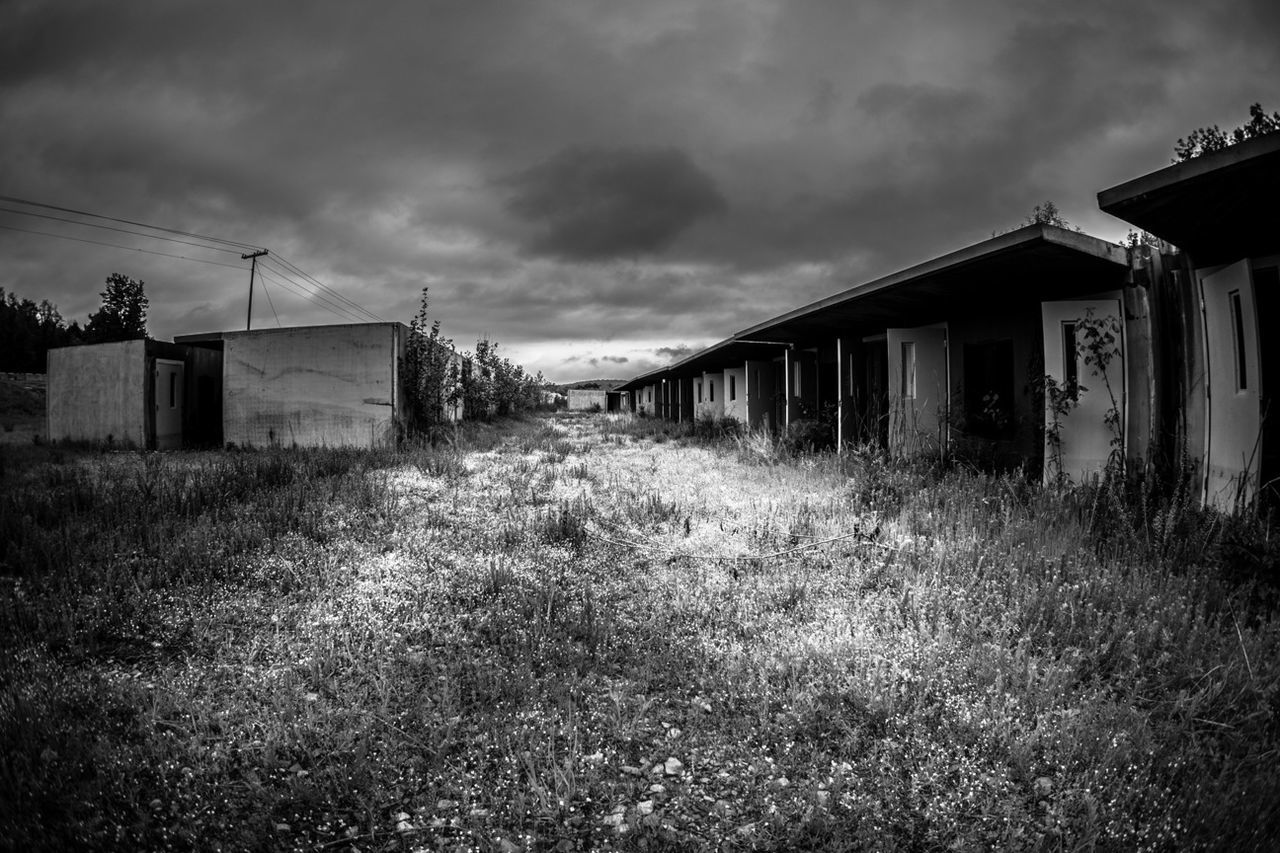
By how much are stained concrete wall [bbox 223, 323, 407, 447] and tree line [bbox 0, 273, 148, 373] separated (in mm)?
47059

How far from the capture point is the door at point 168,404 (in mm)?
15977

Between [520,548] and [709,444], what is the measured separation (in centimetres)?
1101

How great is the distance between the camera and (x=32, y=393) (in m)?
28.3

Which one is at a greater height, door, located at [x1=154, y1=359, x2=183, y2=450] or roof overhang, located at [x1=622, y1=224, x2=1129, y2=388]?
roof overhang, located at [x1=622, y1=224, x2=1129, y2=388]

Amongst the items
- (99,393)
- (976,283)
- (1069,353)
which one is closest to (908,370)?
(976,283)

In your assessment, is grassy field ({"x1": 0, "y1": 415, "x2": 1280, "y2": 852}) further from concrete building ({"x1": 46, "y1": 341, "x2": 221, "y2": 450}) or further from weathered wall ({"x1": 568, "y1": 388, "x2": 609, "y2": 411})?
weathered wall ({"x1": 568, "y1": 388, "x2": 609, "y2": 411})

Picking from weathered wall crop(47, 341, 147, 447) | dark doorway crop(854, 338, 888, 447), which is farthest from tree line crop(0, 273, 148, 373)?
dark doorway crop(854, 338, 888, 447)

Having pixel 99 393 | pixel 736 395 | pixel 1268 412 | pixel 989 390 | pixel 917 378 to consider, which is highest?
pixel 736 395

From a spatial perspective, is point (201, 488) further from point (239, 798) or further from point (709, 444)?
point (709, 444)

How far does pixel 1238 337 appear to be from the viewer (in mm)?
6184

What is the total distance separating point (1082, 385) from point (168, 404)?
20665 mm

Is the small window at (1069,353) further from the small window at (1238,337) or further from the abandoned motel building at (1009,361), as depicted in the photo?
the small window at (1238,337)

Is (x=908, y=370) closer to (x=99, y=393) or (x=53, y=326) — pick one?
(x=99, y=393)

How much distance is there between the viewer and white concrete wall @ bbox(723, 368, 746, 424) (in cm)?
2183
